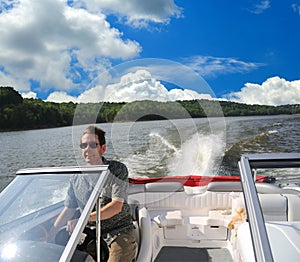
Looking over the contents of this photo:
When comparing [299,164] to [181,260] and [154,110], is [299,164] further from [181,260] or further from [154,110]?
[154,110]

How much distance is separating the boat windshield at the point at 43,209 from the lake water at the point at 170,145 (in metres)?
3.26

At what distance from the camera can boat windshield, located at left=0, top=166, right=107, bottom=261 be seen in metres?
1.18

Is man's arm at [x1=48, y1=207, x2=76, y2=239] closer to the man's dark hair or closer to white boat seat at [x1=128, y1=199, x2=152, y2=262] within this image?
the man's dark hair

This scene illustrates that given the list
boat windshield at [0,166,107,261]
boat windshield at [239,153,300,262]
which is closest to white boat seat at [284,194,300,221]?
boat windshield at [239,153,300,262]

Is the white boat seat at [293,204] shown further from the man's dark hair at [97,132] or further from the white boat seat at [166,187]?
the white boat seat at [166,187]

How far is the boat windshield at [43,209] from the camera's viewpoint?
1184mm

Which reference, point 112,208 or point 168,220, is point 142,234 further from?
point 168,220

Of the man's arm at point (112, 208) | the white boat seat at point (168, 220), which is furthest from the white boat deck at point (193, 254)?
the man's arm at point (112, 208)

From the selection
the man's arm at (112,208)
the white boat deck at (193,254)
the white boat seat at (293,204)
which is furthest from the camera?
the white boat deck at (193,254)

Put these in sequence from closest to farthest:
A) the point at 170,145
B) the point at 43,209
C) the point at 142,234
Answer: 1. the point at 43,209
2. the point at 142,234
3. the point at 170,145

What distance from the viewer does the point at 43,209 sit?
140cm

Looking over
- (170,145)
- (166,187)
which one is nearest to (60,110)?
(170,145)

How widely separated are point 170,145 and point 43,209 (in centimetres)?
905

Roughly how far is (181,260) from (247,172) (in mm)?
2044
